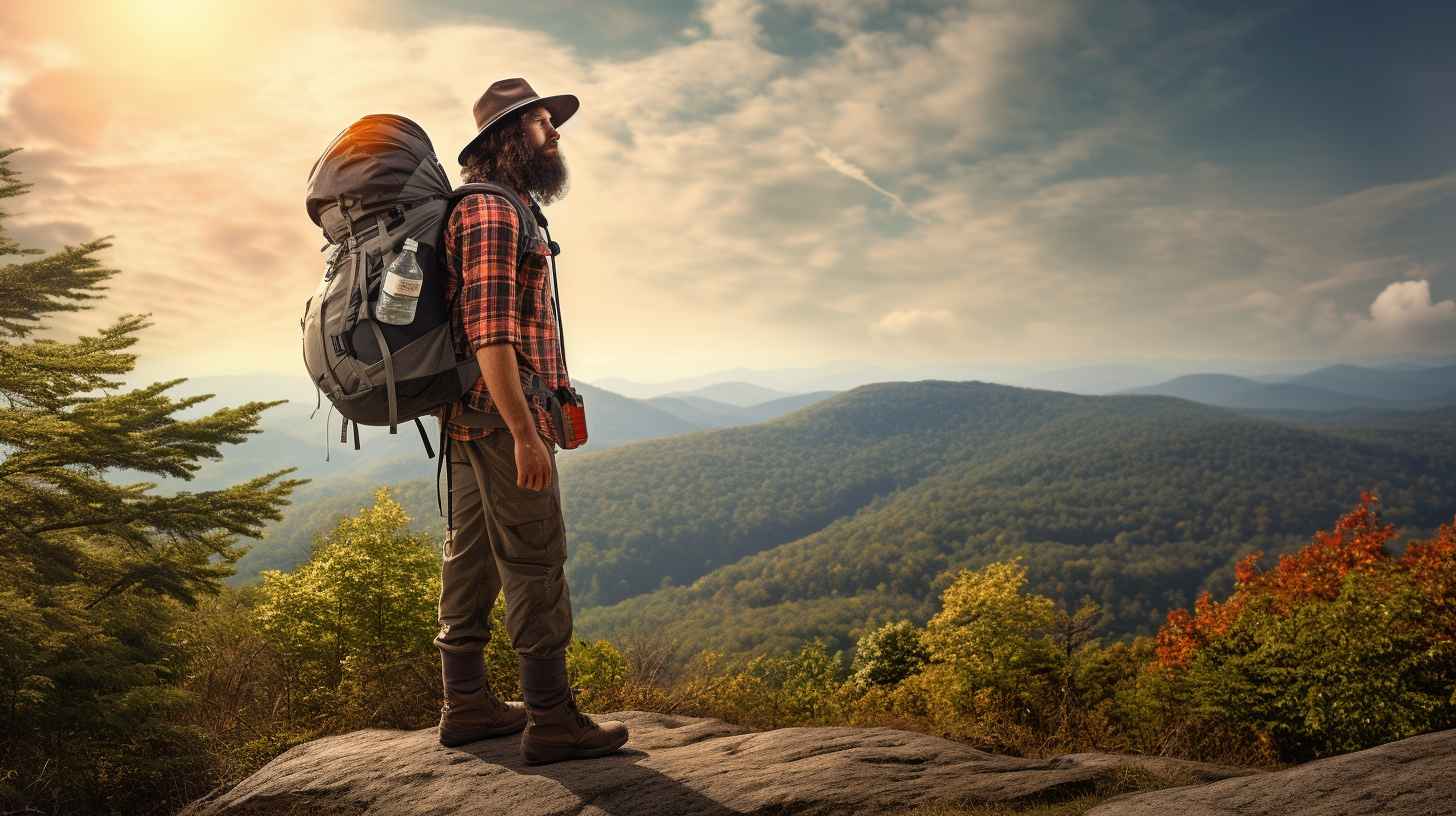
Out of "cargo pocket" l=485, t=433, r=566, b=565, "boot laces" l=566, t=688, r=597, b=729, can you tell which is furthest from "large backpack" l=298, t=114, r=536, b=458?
"boot laces" l=566, t=688, r=597, b=729

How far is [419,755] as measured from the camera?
374 cm

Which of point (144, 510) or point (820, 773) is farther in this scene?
point (144, 510)

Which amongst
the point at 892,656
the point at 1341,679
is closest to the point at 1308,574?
the point at 892,656

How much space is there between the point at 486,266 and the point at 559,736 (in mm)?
2226

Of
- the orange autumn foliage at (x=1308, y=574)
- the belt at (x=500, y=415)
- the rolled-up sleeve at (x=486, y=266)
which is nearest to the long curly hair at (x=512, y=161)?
the rolled-up sleeve at (x=486, y=266)

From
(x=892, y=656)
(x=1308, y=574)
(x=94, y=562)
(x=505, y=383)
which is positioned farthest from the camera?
(x=1308, y=574)

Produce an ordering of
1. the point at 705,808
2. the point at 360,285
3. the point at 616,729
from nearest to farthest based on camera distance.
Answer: the point at 360,285 < the point at 705,808 < the point at 616,729

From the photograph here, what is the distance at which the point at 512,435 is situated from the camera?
118 inches

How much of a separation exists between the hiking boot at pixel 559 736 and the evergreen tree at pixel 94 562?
372 cm

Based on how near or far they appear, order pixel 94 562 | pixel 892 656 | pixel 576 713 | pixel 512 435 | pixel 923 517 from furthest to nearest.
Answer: pixel 923 517 → pixel 892 656 → pixel 94 562 → pixel 576 713 → pixel 512 435

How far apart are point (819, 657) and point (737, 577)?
81.1 meters

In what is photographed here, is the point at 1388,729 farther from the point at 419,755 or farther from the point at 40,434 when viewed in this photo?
the point at 40,434

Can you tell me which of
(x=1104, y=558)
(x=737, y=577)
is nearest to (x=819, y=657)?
(x=737, y=577)

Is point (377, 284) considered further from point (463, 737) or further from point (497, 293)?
point (463, 737)
